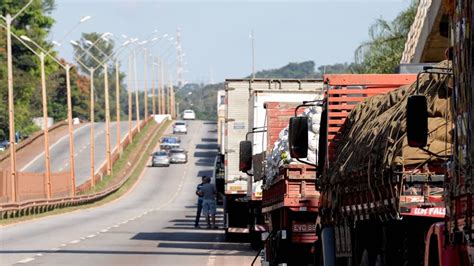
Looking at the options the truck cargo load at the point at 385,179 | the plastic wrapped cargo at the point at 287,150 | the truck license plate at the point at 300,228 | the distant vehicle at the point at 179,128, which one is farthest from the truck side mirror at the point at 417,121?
the distant vehicle at the point at 179,128

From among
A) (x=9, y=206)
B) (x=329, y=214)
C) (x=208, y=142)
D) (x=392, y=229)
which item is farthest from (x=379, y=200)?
(x=208, y=142)

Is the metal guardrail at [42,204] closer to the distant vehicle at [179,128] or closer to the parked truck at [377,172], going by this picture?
the parked truck at [377,172]

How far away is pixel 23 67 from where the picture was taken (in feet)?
488

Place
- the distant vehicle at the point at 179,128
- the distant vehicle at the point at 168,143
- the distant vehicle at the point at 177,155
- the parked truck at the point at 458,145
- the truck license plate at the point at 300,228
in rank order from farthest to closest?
the distant vehicle at the point at 179,128, the distant vehicle at the point at 168,143, the distant vehicle at the point at 177,155, the truck license plate at the point at 300,228, the parked truck at the point at 458,145

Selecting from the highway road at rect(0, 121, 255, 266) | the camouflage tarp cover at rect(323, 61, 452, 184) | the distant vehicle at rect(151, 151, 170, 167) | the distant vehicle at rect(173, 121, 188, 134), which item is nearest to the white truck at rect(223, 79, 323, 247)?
the highway road at rect(0, 121, 255, 266)

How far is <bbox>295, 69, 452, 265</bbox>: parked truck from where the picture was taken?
11164 mm

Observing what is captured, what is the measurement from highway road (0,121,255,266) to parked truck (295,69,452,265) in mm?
9776

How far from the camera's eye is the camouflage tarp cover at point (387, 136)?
36.8ft

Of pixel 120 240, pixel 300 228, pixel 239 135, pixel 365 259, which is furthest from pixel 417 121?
pixel 120 240

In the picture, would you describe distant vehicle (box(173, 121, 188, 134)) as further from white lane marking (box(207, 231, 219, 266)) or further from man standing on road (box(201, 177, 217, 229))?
white lane marking (box(207, 231, 219, 266))

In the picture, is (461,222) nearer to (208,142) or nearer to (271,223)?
(271,223)

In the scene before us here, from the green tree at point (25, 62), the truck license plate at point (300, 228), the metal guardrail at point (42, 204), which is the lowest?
the metal guardrail at point (42, 204)

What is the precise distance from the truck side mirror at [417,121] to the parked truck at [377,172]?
2.46ft

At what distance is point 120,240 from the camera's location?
36375 mm
